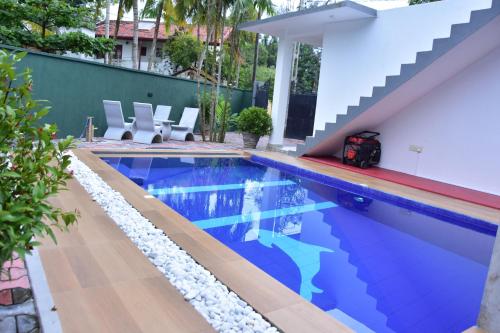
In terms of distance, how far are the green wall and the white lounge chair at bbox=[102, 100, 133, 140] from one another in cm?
56

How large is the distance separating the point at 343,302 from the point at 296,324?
0.89 meters

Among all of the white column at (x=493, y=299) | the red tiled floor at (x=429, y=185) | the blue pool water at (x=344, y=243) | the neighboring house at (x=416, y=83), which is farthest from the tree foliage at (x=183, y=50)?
the white column at (x=493, y=299)

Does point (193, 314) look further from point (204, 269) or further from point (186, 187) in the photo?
point (186, 187)

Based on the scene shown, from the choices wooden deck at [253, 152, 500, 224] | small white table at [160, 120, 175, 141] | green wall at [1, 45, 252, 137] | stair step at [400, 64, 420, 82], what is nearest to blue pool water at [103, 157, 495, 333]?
wooden deck at [253, 152, 500, 224]

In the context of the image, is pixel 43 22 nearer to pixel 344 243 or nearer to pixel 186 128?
pixel 186 128

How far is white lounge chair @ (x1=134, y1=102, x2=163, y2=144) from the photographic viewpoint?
9039mm

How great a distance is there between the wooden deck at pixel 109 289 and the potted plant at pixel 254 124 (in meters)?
7.26

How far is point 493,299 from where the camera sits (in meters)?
2.30

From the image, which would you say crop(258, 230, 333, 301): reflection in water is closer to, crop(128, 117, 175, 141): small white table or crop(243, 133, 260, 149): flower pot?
crop(243, 133, 260, 149): flower pot

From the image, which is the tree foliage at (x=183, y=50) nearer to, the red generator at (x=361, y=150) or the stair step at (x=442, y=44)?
the red generator at (x=361, y=150)

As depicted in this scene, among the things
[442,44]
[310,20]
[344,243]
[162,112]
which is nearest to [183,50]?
[162,112]

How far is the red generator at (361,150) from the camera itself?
819 centimetres

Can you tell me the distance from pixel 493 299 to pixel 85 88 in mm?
9507

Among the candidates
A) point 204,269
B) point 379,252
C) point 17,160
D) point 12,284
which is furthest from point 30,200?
point 379,252
